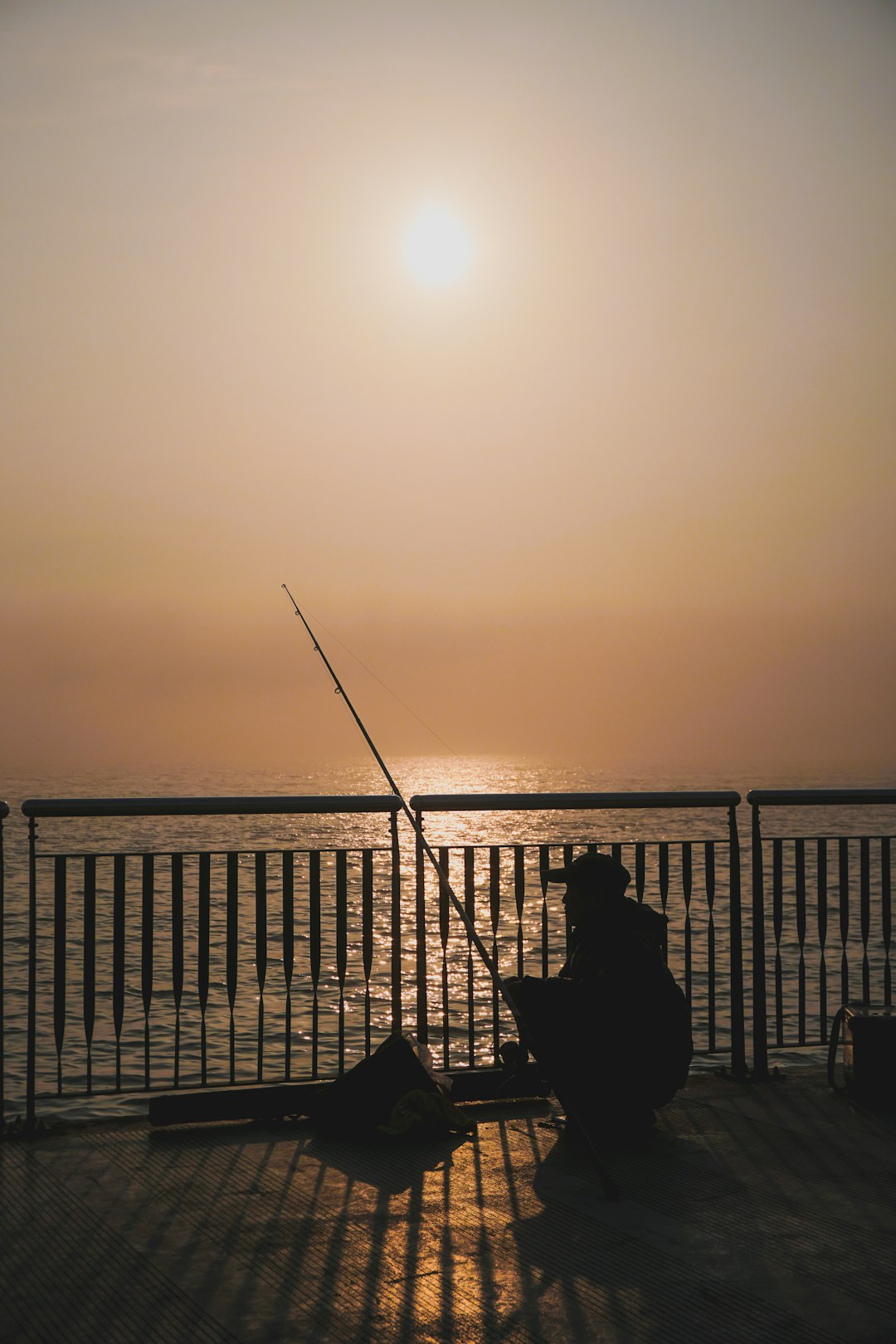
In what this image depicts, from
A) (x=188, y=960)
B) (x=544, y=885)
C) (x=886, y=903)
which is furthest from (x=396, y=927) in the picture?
(x=188, y=960)

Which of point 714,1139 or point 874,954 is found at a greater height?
point 714,1139

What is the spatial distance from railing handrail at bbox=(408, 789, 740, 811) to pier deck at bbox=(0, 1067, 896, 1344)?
132 centimetres

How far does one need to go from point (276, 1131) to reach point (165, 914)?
2013 cm

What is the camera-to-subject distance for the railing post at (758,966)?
5430 mm

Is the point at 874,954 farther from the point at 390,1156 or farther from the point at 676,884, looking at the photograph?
the point at 390,1156

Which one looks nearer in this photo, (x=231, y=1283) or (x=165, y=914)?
(x=231, y=1283)

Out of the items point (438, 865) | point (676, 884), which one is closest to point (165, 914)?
point (676, 884)

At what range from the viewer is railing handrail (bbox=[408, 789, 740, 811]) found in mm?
5059

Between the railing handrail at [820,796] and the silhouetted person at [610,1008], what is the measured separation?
1.34 metres

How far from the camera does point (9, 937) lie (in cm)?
2158

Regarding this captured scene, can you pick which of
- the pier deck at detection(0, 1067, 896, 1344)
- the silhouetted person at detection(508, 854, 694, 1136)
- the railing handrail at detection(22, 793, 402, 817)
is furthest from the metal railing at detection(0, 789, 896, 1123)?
the pier deck at detection(0, 1067, 896, 1344)

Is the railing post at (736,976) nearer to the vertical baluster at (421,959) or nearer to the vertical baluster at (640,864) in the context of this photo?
the vertical baluster at (640,864)

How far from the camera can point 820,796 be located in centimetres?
573

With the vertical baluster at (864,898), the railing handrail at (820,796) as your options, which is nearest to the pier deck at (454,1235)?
the vertical baluster at (864,898)
